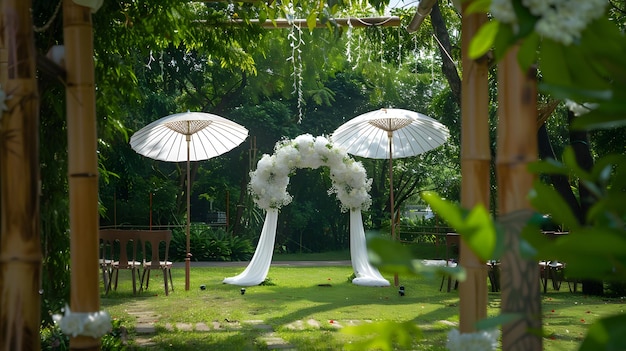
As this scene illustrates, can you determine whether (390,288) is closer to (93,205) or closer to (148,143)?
(148,143)

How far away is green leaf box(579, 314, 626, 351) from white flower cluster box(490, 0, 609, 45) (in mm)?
283

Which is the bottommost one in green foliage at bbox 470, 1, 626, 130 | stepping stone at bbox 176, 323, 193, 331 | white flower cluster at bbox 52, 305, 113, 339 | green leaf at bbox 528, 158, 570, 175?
stepping stone at bbox 176, 323, 193, 331

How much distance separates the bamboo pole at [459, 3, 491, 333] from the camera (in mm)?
2221

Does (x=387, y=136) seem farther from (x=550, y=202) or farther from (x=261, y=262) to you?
(x=550, y=202)

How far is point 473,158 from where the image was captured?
2.24 m

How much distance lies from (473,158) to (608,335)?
1.72 metres

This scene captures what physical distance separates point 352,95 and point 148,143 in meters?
10.1

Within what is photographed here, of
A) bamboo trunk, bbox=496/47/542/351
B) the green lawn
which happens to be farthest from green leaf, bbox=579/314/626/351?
the green lawn

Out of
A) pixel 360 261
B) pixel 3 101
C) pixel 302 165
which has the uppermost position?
pixel 302 165

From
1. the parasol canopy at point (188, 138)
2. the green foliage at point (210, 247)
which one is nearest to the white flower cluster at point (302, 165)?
the parasol canopy at point (188, 138)

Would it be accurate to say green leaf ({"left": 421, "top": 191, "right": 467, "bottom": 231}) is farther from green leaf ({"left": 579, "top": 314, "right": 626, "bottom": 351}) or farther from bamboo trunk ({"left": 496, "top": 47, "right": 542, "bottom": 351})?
bamboo trunk ({"left": 496, "top": 47, "right": 542, "bottom": 351})

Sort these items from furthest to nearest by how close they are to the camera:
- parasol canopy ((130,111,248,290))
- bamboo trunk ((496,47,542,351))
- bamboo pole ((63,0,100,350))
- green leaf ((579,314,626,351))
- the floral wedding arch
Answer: the floral wedding arch, parasol canopy ((130,111,248,290)), bamboo pole ((63,0,100,350)), bamboo trunk ((496,47,542,351)), green leaf ((579,314,626,351))

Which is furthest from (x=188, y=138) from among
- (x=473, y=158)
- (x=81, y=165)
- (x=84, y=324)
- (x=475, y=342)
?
(x=475, y=342)

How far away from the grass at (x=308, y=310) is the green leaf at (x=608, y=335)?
427 centimetres
